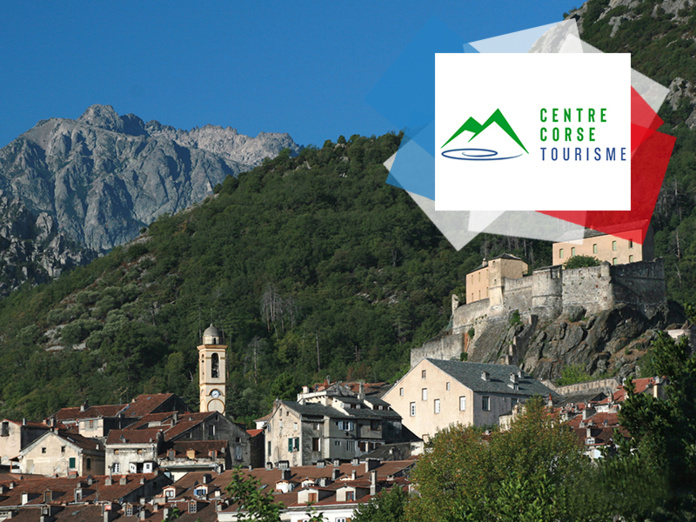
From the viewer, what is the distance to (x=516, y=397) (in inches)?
2736

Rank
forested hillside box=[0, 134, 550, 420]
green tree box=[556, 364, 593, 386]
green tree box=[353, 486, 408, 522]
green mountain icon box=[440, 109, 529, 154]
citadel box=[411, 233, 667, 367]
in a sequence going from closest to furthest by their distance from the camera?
green tree box=[353, 486, 408, 522], green mountain icon box=[440, 109, 529, 154], green tree box=[556, 364, 593, 386], citadel box=[411, 233, 667, 367], forested hillside box=[0, 134, 550, 420]

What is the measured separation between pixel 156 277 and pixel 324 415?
79.9 meters

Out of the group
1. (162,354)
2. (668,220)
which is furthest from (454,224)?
(162,354)

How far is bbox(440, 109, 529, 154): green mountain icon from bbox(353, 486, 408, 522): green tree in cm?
2610

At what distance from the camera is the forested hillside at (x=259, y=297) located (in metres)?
115

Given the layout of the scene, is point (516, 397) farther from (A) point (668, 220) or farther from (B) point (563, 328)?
(A) point (668, 220)

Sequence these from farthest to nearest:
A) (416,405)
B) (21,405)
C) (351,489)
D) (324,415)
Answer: (21,405) → (416,405) → (324,415) → (351,489)

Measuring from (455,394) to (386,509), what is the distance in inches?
994

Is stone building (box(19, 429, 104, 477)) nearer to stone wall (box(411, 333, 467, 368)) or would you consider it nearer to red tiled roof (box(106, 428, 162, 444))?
red tiled roof (box(106, 428, 162, 444))

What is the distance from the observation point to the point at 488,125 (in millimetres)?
67938

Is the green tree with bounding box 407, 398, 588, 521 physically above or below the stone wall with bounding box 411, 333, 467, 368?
below

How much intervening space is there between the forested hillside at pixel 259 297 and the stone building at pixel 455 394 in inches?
883

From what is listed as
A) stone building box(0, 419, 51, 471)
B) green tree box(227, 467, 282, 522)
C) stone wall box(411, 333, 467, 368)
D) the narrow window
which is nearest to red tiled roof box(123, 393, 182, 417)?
the narrow window

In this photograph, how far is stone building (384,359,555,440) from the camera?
67938mm
